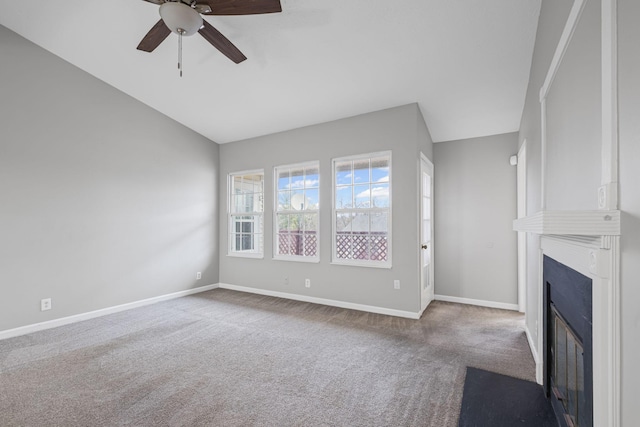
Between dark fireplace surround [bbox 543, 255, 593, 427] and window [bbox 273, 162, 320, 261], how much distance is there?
2.87 meters

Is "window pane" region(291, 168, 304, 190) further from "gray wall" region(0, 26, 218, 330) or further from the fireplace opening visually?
the fireplace opening

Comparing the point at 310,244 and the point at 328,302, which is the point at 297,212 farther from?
the point at 328,302

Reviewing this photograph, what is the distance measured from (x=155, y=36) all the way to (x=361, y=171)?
8.87ft

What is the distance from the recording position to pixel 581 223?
946mm

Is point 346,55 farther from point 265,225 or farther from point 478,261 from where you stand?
point 478,261

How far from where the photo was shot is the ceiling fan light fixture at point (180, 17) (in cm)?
198

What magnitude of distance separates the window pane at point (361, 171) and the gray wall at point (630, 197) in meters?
3.14

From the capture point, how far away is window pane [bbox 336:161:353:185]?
4.20 m

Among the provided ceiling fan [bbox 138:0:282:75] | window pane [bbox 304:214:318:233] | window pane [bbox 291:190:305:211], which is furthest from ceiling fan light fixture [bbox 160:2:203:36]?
window pane [bbox 304:214:318:233]

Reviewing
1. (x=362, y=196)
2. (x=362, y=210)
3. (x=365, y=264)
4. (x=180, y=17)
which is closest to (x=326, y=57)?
(x=180, y=17)

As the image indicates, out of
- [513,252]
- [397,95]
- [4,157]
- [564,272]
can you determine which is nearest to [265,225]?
[397,95]

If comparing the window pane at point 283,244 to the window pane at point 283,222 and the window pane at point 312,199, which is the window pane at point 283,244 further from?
the window pane at point 312,199

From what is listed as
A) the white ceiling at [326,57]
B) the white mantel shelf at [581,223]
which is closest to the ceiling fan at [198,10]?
the white ceiling at [326,57]

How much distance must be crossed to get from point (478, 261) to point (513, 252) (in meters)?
0.46
